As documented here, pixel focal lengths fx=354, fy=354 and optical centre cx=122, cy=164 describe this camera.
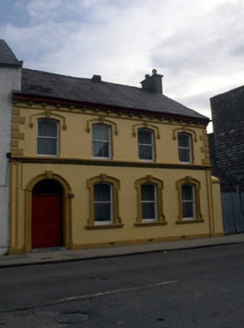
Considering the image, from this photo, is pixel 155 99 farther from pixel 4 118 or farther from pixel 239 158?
pixel 4 118

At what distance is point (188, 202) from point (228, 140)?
9.50 metres

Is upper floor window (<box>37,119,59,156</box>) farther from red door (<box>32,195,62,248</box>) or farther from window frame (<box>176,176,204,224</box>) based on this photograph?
window frame (<box>176,176,204,224</box>)

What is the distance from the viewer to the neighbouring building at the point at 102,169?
53.3 ft

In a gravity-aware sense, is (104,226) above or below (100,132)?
below

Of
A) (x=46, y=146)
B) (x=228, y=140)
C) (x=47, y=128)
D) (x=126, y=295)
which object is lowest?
(x=126, y=295)

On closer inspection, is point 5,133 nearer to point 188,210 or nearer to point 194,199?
point 188,210

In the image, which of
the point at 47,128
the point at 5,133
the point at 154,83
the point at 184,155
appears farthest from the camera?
the point at 154,83

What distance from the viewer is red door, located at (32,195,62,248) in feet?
52.7

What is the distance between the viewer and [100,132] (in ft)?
60.1

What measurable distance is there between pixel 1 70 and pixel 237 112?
18.4 m

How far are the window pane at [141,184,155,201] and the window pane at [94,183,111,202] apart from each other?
2.05 m

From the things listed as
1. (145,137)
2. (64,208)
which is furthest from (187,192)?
(64,208)

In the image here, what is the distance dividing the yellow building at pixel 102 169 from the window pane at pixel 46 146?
1.9 inches

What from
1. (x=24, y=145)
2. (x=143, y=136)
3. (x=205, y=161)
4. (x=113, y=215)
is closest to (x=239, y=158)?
(x=205, y=161)
